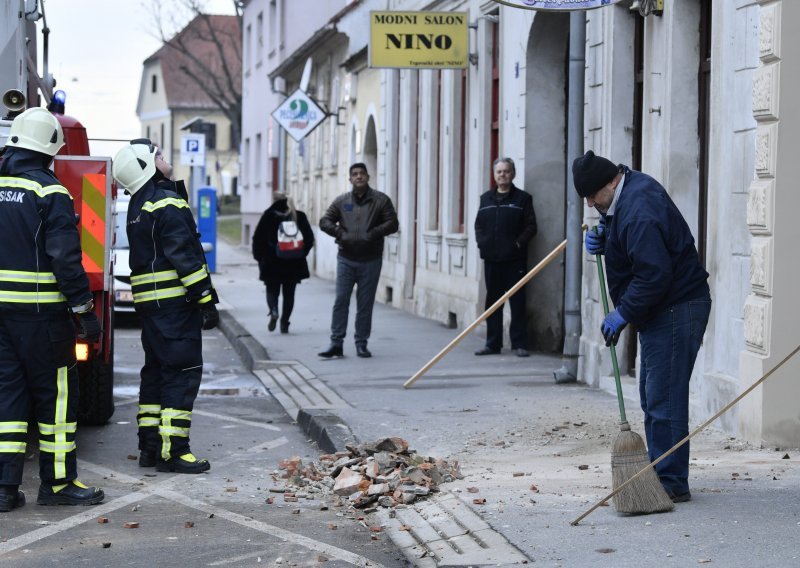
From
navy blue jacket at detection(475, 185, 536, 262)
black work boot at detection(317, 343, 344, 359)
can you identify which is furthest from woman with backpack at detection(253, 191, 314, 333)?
navy blue jacket at detection(475, 185, 536, 262)

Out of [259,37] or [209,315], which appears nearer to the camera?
[209,315]

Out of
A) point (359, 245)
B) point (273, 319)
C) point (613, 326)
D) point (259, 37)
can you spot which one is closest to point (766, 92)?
point (613, 326)

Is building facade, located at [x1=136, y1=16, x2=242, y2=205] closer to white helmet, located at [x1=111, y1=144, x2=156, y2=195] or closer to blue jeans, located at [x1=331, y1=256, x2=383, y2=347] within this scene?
blue jeans, located at [x1=331, y1=256, x2=383, y2=347]

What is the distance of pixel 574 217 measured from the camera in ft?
39.7

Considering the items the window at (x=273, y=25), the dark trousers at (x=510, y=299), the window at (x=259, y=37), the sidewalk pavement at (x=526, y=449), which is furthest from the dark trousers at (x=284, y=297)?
the window at (x=259, y=37)

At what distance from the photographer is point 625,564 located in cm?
577

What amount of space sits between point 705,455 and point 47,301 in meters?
3.78

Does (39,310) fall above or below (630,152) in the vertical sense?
below

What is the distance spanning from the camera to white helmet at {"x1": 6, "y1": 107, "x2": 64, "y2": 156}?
24.5 ft

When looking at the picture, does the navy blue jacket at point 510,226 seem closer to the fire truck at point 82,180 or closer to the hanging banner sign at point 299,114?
the fire truck at point 82,180

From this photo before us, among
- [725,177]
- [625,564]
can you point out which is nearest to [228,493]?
[625,564]

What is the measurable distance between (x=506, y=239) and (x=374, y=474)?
6.39 meters

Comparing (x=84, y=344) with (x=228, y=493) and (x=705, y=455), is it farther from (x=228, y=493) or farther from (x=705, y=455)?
(x=705, y=455)

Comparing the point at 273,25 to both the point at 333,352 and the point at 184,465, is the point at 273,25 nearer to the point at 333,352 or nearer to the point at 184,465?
the point at 333,352
